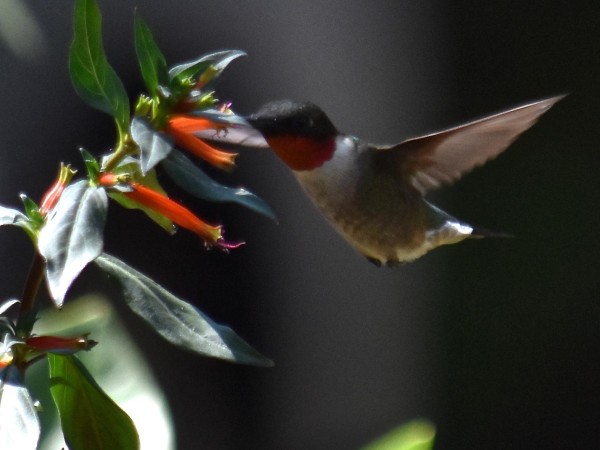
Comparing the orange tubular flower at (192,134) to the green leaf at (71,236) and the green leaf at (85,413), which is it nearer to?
the green leaf at (71,236)

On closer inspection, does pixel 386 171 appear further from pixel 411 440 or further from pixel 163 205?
pixel 163 205

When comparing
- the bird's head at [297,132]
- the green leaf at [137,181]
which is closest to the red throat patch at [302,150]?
the bird's head at [297,132]

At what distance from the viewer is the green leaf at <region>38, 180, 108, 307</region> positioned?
708mm

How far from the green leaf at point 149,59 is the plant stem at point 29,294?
181 millimetres

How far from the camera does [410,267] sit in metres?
3.24

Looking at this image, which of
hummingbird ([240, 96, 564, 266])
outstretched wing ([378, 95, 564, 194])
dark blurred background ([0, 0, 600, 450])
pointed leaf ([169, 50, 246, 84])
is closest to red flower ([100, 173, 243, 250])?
pointed leaf ([169, 50, 246, 84])

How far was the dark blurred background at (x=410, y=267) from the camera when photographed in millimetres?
3102

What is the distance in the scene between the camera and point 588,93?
3.18 metres

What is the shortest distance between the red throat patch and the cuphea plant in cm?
21

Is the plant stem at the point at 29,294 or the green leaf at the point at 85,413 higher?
the plant stem at the point at 29,294

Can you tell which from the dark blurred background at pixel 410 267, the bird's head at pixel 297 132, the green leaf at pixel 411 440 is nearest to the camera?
the bird's head at pixel 297 132

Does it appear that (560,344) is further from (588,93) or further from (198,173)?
(198,173)

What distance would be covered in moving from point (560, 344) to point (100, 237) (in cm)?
267

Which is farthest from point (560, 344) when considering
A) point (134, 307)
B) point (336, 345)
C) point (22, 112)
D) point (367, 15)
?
point (134, 307)
